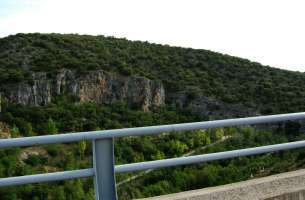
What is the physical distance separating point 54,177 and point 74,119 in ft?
232

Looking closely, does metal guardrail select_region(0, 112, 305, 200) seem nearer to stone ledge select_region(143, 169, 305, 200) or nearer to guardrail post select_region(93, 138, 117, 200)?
guardrail post select_region(93, 138, 117, 200)

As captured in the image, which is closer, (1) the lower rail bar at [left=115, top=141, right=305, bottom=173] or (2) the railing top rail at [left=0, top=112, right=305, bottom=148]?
(2) the railing top rail at [left=0, top=112, right=305, bottom=148]

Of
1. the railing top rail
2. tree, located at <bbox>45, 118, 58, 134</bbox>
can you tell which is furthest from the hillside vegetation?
the railing top rail

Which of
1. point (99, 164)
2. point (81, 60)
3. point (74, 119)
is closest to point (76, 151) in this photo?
point (99, 164)

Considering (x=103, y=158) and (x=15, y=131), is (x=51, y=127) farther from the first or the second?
(x=103, y=158)

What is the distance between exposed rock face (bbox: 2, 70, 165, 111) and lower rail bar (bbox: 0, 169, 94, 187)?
72.8 metres

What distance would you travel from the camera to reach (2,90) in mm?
76312

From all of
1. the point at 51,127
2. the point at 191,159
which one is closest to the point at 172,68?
the point at 51,127

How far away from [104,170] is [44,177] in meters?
0.43

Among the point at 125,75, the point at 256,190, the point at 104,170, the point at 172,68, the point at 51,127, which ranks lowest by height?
the point at 51,127

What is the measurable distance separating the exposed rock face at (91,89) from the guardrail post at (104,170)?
72.7 metres

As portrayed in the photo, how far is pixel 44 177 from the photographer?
11.6ft

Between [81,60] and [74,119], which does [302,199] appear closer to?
[74,119]

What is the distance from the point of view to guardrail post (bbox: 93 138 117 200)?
377 cm
